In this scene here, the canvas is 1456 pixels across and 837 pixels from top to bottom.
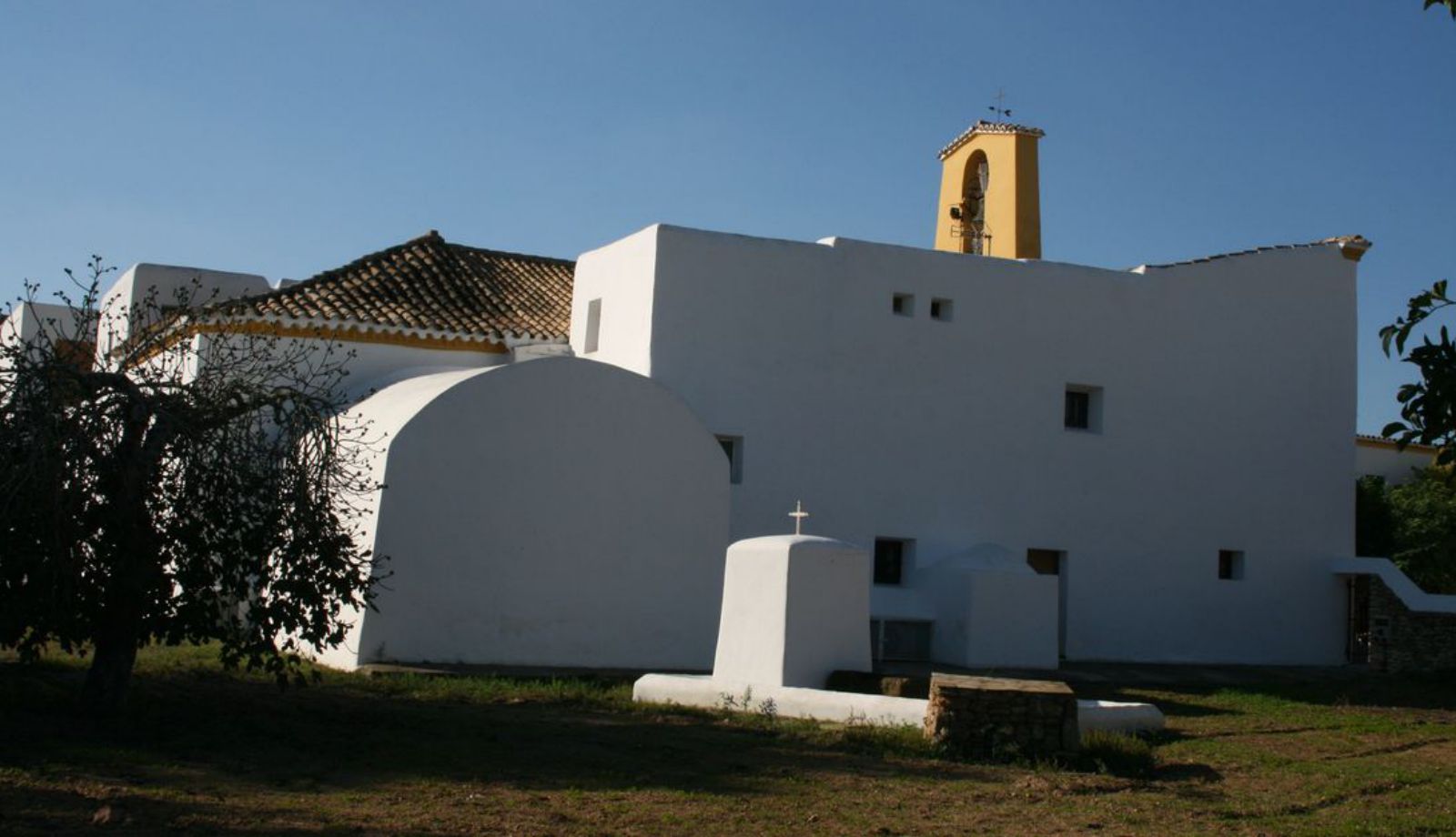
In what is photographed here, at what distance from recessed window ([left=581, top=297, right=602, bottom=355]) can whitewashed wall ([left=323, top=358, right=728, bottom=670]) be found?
10.8 ft

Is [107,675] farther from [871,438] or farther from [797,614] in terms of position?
[871,438]

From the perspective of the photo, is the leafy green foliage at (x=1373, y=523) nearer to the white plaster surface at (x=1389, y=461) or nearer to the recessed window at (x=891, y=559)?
the white plaster surface at (x=1389, y=461)

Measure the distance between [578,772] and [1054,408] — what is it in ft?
39.5

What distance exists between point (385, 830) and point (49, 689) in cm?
505

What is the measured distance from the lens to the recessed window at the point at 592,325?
63.7 ft

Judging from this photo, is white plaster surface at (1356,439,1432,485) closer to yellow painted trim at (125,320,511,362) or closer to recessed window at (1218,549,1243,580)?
recessed window at (1218,549,1243,580)

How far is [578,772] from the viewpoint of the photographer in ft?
30.8

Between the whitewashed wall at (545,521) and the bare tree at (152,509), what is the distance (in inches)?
138

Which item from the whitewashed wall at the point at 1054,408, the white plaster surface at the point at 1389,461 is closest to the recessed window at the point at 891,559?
the whitewashed wall at the point at 1054,408

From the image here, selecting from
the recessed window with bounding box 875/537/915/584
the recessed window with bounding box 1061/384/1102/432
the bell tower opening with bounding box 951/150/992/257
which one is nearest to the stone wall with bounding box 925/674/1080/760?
the recessed window with bounding box 875/537/915/584

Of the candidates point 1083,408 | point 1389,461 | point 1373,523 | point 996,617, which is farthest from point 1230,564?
point 1389,461

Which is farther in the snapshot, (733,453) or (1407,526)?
(1407,526)

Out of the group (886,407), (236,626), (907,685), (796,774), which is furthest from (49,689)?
(886,407)

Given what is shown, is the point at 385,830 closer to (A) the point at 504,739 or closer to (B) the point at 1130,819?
(A) the point at 504,739
